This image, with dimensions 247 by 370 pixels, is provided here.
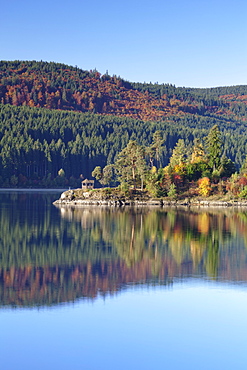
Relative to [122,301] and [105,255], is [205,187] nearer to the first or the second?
[105,255]

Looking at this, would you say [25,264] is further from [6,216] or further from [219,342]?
[6,216]

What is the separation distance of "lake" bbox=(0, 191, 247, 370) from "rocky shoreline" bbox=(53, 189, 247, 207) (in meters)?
43.0

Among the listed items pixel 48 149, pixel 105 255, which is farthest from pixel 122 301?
pixel 48 149

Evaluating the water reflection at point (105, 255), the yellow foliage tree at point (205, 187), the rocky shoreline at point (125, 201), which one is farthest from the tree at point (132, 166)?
the water reflection at point (105, 255)

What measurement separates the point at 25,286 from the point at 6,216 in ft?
119

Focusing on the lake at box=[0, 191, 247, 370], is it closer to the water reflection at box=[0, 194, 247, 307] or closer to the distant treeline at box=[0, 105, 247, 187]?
the water reflection at box=[0, 194, 247, 307]

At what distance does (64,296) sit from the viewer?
2581 cm

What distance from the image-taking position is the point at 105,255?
3691cm

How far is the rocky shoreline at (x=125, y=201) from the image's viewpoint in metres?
90.0

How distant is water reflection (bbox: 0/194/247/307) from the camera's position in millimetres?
27719

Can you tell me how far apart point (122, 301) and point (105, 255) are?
11.6m

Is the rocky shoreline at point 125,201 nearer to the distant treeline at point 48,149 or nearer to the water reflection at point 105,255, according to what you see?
the water reflection at point 105,255

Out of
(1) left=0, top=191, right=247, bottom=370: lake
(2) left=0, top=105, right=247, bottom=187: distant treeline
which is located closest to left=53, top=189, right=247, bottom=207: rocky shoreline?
(1) left=0, top=191, right=247, bottom=370: lake

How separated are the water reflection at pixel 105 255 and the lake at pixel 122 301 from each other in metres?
0.06
